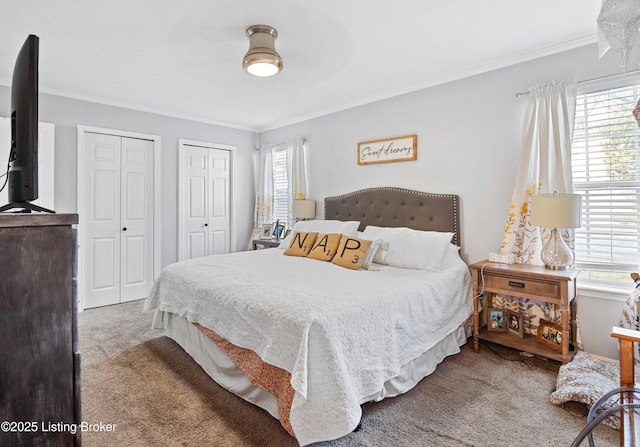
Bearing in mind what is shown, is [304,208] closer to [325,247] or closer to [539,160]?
[325,247]

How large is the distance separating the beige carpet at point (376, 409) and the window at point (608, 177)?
90 cm

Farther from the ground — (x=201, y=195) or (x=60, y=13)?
(x=60, y=13)

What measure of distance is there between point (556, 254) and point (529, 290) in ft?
1.20

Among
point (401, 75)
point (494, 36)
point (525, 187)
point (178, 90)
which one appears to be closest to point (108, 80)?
point (178, 90)

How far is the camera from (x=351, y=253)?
9.83 ft

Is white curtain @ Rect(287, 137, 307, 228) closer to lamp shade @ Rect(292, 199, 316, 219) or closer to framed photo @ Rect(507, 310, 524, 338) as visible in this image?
lamp shade @ Rect(292, 199, 316, 219)

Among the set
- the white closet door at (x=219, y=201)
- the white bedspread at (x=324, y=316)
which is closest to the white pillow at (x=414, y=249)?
the white bedspread at (x=324, y=316)

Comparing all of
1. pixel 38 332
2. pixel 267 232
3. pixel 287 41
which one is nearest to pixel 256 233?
pixel 267 232

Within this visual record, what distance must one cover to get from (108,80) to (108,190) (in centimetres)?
135

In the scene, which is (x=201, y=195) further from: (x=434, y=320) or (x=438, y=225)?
(x=434, y=320)

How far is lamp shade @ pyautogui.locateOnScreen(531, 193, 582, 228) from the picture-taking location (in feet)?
7.78

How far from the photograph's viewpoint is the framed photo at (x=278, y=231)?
494 cm

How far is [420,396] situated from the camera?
6.97ft

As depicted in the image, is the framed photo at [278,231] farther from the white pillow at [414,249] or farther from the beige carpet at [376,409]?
the beige carpet at [376,409]
